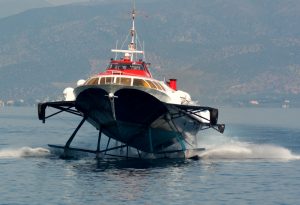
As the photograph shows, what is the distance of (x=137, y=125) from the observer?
89062mm

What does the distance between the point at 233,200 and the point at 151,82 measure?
2033 centimetres

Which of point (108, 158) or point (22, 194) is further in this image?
point (108, 158)

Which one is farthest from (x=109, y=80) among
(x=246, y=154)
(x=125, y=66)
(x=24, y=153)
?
(x=246, y=154)

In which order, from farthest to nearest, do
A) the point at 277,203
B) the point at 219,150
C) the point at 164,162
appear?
the point at 219,150
the point at 164,162
the point at 277,203

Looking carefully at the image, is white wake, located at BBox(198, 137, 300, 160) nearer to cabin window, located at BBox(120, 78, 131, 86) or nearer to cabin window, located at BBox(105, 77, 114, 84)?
cabin window, located at BBox(120, 78, 131, 86)

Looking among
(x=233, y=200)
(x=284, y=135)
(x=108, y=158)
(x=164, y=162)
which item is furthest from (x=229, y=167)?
(x=284, y=135)

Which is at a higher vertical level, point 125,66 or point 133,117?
point 125,66

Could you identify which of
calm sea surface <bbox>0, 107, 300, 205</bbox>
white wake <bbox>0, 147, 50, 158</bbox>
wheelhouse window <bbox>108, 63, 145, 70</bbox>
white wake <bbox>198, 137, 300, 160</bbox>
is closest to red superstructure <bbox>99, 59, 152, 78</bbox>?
wheelhouse window <bbox>108, 63, 145, 70</bbox>

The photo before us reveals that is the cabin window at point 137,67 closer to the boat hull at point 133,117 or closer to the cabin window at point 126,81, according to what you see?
the boat hull at point 133,117

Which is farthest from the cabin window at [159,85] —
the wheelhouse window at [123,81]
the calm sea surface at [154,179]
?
the calm sea surface at [154,179]

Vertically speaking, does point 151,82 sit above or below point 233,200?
above

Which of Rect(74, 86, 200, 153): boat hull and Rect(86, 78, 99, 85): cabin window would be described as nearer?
Rect(74, 86, 200, 153): boat hull

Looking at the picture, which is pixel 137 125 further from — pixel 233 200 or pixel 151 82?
pixel 233 200

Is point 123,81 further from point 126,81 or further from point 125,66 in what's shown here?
point 125,66
